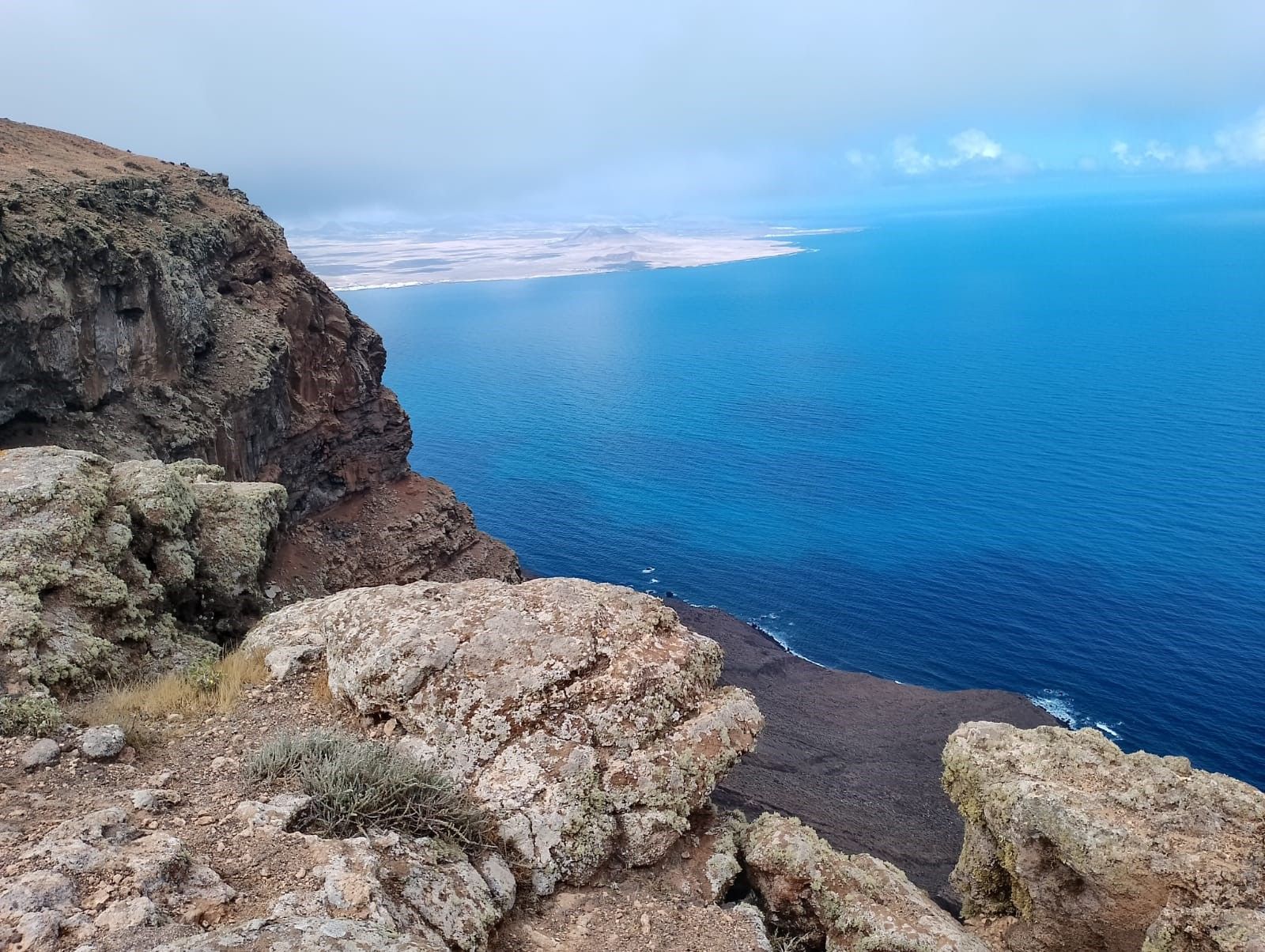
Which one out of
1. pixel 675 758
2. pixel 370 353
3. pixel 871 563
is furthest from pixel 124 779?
pixel 871 563

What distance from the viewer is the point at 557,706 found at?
322 inches

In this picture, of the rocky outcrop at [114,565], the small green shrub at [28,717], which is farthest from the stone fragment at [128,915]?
the rocky outcrop at [114,565]

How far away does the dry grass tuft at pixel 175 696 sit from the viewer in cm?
770

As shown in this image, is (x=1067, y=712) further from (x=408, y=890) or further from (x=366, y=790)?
(x=408, y=890)

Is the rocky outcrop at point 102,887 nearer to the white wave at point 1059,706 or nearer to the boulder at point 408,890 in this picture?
the boulder at point 408,890

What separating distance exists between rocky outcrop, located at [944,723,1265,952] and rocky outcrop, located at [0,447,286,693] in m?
9.65

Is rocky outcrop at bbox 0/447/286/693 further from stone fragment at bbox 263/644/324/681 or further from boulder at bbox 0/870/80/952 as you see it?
boulder at bbox 0/870/80/952

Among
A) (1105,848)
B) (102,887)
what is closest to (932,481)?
(1105,848)

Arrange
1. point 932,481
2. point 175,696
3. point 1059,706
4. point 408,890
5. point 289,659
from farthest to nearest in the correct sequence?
point 932,481 < point 1059,706 < point 289,659 < point 175,696 < point 408,890

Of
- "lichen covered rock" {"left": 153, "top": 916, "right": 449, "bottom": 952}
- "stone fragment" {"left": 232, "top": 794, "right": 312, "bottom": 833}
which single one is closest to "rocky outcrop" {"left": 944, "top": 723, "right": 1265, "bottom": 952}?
"lichen covered rock" {"left": 153, "top": 916, "right": 449, "bottom": 952}

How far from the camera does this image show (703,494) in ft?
199

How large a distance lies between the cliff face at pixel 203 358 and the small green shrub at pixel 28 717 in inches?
644

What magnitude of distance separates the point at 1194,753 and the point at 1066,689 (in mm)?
5481

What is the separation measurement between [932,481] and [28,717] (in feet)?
204
